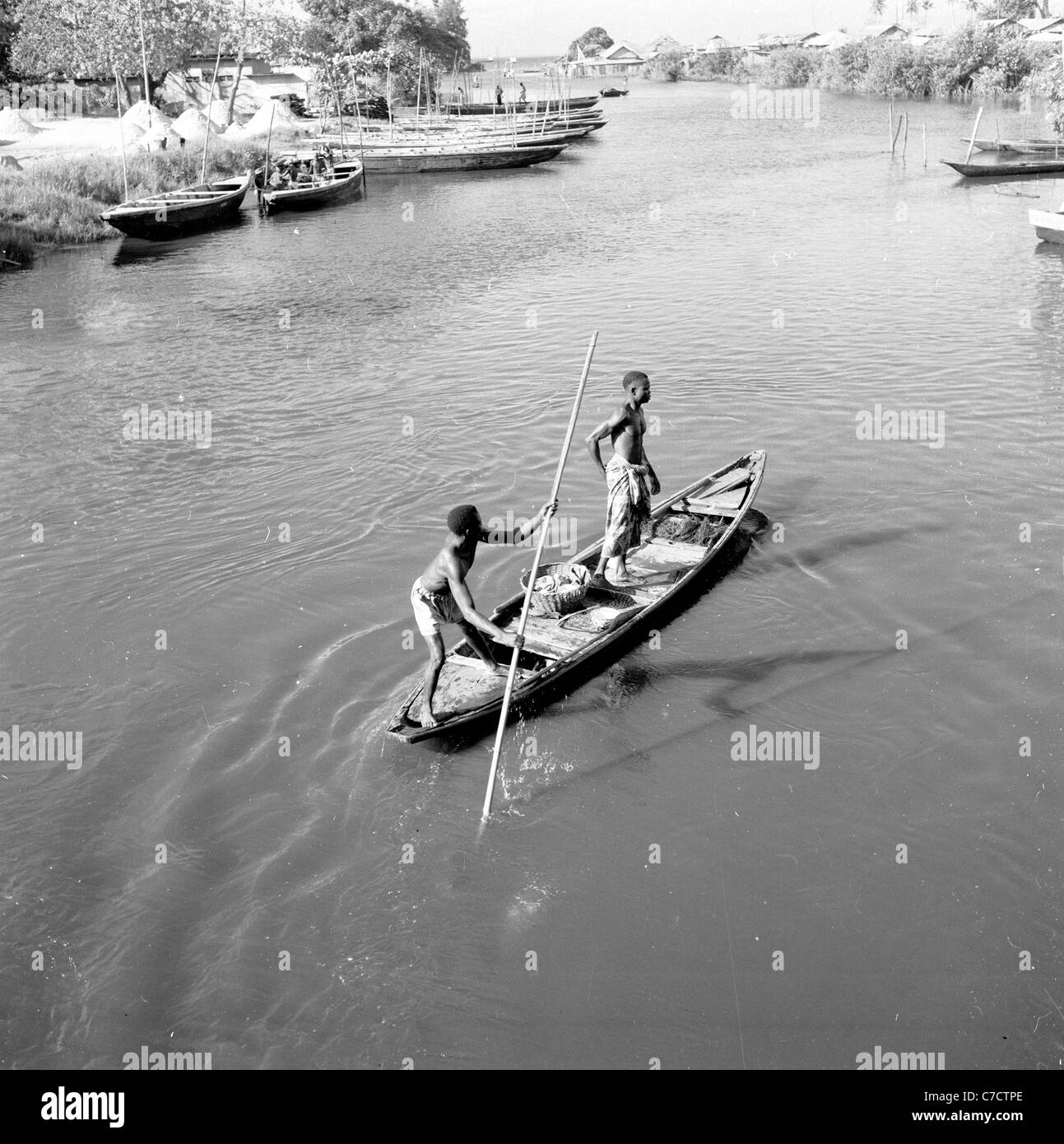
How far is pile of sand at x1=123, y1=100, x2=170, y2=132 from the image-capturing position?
1427 inches

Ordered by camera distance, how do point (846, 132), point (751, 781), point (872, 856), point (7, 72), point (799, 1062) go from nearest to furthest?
point (799, 1062) < point (872, 856) < point (751, 781) < point (7, 72) < point (846, 132)

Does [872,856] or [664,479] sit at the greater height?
[664,479]

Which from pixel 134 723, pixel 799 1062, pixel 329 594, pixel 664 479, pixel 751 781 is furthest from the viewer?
pixel 664 479

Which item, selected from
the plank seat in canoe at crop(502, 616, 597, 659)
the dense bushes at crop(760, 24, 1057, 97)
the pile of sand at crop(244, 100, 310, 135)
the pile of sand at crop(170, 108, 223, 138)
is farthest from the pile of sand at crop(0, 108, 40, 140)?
the dense bushes at crop(760, 24, 1057, 97)

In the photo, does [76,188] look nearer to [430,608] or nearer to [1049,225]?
[1049,225]

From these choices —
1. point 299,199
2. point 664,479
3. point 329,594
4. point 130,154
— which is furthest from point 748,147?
point 329,594

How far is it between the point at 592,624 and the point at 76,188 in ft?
83.8

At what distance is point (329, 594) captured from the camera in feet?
34.1

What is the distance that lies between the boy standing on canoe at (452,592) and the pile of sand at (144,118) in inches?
1348

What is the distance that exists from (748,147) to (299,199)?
21489mm

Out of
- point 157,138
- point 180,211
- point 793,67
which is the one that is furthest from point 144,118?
point 793,67

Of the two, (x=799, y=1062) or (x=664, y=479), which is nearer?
(x=799, y=1062)

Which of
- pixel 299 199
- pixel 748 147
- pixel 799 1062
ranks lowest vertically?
pixel 799 1062

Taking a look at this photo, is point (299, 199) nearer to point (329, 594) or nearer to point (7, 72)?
point (7, 72)
